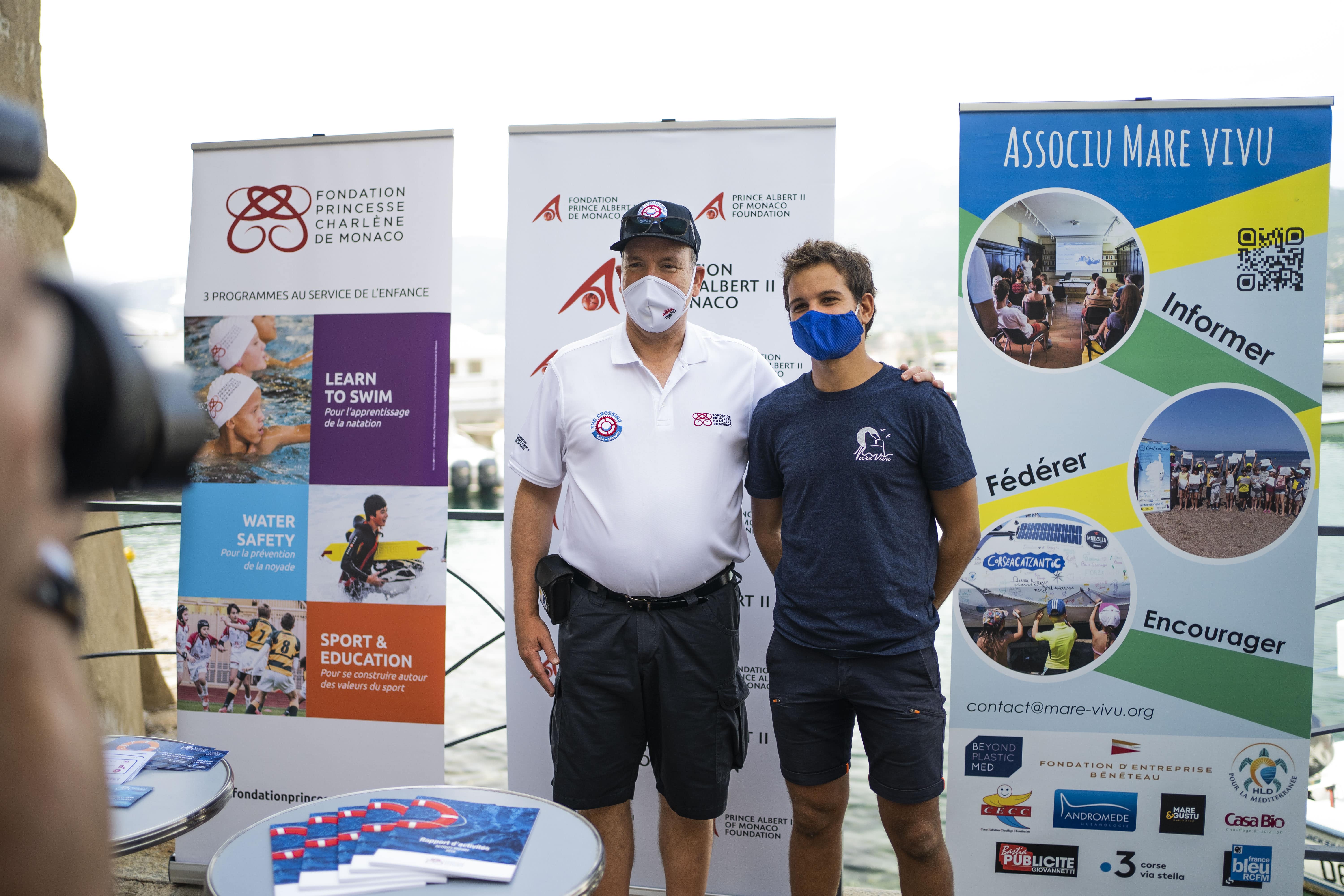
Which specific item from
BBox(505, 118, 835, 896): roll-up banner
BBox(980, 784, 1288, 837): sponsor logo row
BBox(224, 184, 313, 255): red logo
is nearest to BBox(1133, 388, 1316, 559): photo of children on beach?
BBox(980, 784, 1288, 837): sponsor logo row

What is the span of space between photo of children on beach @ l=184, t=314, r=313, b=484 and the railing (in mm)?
273

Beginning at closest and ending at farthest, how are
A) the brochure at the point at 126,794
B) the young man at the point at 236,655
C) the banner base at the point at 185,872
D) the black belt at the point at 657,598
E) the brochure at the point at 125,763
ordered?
the brochure at the point at 126,794 < the brochure at the point at 125,763 < the black belt at the point at 657,598 < the banner base at the point at 185,872 < the young man at the point at 236,655

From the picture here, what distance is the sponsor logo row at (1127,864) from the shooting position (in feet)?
8.23

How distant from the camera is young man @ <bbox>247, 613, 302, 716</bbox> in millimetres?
2891

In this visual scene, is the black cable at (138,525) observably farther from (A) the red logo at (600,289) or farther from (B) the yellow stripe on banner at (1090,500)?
(B) the yellow stripe on banner at (1090,500)

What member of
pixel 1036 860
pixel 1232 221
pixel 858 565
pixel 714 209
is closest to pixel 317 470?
pixel 714 209

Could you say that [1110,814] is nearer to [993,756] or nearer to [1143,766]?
[1143,766]

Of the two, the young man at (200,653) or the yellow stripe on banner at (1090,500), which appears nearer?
the yellow stripe on banner at (1090,500)

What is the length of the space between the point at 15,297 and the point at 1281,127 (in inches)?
120

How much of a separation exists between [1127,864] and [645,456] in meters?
1.89

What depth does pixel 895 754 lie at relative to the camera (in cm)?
203

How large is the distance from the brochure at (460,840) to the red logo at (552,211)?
179 centimetres

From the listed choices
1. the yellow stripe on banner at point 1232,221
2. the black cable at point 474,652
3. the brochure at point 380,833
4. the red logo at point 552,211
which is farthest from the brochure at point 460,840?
the yellow stripe on banner at point 1232,221

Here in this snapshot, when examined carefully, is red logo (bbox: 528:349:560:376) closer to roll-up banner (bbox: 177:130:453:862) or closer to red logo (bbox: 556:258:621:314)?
red logo (bbox: 556:258:621:314)
